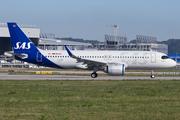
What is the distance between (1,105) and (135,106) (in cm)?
686

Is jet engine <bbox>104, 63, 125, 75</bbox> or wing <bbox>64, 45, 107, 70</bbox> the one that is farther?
wing <bbox>64, 45, 107, 70</bbox>

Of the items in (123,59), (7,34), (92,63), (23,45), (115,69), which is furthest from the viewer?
(7,34)

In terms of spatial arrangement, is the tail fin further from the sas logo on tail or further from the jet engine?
the jet engine

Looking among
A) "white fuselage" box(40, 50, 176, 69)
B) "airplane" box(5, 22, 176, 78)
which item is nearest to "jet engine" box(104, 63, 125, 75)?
"airplane" box(5, 22, 176, 78)

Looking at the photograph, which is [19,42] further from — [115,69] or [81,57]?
[115,69]

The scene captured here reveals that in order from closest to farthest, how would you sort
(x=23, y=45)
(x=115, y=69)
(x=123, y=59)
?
(x=115, y=69) → (x=123, y=59) → (x=23, y=45)

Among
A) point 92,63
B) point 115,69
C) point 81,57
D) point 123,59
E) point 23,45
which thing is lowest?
point 115,69

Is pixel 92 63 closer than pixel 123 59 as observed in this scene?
Yes

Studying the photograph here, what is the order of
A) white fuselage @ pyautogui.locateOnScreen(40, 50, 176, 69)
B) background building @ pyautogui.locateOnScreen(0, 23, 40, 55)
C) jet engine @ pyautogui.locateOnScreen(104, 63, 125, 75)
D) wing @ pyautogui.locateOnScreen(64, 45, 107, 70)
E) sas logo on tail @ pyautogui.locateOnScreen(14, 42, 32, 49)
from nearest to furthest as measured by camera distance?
jet engine @ pyautogui.locateOnScreen(104, 63, 125, 75)
wing @ pyautogui.locateOnScreen(64, 45, 107, 70)
white fuselage @ pyautogui.locateOnScreen(40, 50, 176, 69)
sas logo on tail @ pyautogui.locateOnScreen(14, 42, 32, 49)
background building @ pyautogui.locateOnScreen(0, 23, 40, 55)

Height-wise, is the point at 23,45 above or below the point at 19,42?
below

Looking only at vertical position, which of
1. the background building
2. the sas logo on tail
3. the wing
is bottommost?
the wing

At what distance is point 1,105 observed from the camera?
1369 centimetres

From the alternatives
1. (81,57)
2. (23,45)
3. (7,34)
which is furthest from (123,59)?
(7,34)

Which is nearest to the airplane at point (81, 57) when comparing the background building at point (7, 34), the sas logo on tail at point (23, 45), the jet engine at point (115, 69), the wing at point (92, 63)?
the sas logo on tail at point (23, 45)
